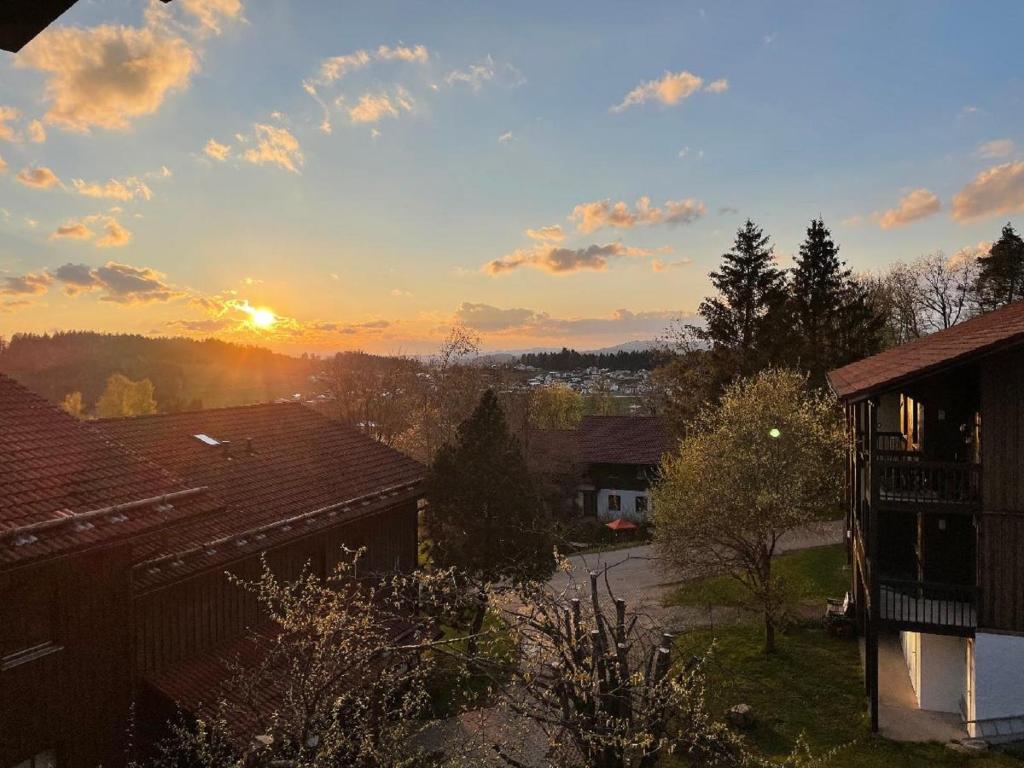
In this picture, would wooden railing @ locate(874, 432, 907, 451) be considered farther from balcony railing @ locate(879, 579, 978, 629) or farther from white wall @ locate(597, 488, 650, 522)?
white wall @ locate(597, 488, 650, 522)

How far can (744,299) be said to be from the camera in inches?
1426

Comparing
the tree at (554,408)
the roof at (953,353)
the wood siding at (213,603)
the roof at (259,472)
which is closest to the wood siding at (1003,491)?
the roof at (953,353)

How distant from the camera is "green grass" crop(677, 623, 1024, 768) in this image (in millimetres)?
14320

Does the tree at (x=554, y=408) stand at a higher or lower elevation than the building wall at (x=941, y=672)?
higher

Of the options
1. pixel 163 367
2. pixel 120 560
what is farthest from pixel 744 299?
pixel 163 367

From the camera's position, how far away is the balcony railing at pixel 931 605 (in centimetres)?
1472

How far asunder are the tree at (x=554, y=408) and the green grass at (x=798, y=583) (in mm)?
30604

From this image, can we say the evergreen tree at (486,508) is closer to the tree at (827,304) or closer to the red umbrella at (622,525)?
the red umbrella at (622,525)

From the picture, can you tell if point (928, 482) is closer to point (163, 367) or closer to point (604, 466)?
point (604, 466)

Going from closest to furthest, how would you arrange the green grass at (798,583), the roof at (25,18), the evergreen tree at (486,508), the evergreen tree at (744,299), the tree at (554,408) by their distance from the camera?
the roof at (25,18), the evergreen tree at (486,508), the green grass at (798,583), the evergreen tree at (744,299), the tree at (554,408)

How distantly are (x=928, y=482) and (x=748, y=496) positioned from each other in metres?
5.19

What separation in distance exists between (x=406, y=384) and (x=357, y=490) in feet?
95.4

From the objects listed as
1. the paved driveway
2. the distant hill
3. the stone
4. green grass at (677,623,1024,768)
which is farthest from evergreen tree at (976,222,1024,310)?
the distant hill

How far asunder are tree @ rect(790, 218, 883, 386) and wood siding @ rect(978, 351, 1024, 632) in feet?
74.1
